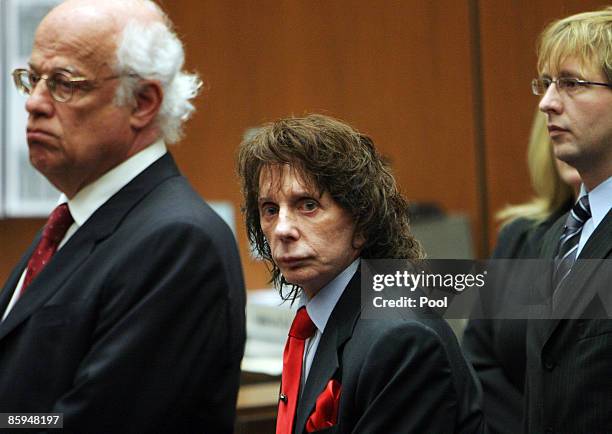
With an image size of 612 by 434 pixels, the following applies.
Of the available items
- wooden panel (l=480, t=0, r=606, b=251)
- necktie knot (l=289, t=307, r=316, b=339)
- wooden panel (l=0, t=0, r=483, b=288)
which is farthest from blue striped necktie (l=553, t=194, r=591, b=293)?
wooden panel (l=0, t=0, r=483, b=288)

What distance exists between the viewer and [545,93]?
1914 millimetres

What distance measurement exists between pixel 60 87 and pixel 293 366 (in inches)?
28.8

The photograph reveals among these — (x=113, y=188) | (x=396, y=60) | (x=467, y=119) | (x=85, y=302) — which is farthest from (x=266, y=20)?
(x=85, y=302)

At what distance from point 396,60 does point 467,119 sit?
1.10 ft

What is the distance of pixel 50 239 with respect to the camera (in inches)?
79.8

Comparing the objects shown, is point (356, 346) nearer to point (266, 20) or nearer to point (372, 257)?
point (372, 257)

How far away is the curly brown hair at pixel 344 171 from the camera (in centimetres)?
163

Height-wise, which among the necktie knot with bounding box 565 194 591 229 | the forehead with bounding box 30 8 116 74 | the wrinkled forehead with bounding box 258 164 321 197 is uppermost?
the forehead with bounding box 30 8 116 74

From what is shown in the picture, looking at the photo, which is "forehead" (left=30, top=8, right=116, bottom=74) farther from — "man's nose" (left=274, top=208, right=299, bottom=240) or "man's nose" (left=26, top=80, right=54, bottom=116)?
"man's nose" (left=274, top=208, right=299, bottom=240)

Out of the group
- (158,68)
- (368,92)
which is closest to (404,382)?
(158,68)

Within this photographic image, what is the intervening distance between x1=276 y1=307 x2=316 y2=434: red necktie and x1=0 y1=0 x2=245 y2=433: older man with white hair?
16 centimetres

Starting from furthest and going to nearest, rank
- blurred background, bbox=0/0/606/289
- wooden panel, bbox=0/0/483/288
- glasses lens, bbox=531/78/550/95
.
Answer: wooden panel, bbox=0/0/483/288, blurred background, bbox=0/0/606/289, glasses lens, bbox=531/78/550/95

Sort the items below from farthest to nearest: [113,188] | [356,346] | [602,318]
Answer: [113,188] < [602,318] < [356,346]

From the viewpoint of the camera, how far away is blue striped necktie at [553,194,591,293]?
74.4 inches
